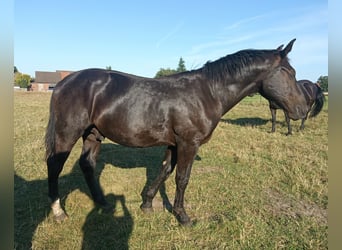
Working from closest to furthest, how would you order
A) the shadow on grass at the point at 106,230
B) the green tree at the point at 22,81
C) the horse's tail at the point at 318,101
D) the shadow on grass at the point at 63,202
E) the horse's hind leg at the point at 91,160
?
the shadow on grass at the point at 106,230 → the shadow on grass at the point at 63,202 → the horse's hind leg at the point at 91,160 → the horse's tail at the point at 318,101 → the green tree at the point at 22,81

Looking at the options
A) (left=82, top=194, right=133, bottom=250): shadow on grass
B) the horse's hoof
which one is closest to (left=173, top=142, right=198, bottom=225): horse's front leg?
the horse's hoof

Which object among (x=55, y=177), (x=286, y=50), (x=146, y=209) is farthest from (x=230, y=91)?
(x=55, y=177)

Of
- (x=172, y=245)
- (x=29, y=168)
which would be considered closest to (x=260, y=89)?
(x=172, y=245)

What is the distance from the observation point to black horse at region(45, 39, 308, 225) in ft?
12.3

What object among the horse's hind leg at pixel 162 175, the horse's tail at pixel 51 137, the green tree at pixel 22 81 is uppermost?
the green tree at pixel 22 81

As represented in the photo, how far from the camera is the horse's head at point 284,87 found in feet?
12.8

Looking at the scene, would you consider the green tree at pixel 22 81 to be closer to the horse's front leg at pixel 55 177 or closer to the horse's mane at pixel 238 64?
the horse's front leg at pixel 55 177

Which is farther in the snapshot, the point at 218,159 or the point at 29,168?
the point at 218,159

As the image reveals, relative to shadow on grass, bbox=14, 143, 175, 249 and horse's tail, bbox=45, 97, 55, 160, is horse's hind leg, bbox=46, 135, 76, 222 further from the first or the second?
shadow on grass, bbox=14, 143, 175, 249

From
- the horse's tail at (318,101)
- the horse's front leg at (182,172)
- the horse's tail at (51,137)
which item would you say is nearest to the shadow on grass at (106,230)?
the horse's front leg at (182,172)

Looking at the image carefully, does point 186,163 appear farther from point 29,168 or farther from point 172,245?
point 29,168

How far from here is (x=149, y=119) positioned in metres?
3.77

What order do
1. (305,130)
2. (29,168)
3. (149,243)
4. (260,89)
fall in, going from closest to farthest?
(149,243), (260,89), (29,168), (305,130)

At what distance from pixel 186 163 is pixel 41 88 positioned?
80526 mm
